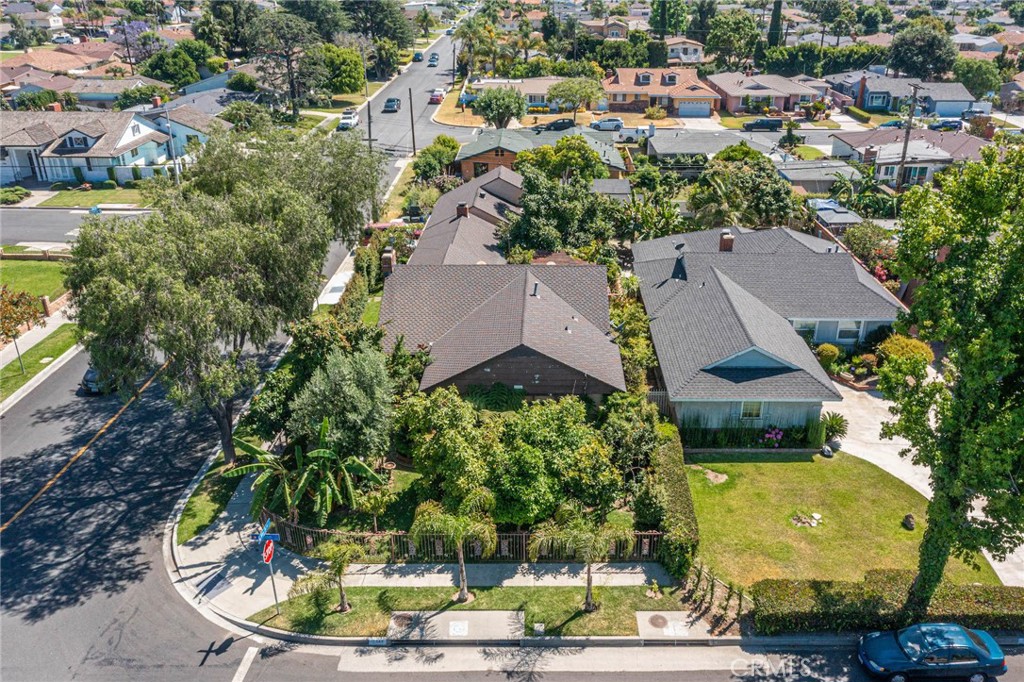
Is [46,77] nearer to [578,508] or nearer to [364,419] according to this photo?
[364,419]

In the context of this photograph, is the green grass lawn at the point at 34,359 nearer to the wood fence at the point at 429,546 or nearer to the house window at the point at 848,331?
the wood fence at the point at 429,546

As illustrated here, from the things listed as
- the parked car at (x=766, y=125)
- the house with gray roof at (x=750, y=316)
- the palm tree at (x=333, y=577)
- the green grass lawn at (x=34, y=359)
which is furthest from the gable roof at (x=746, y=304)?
the parked car at (x=766, y=125)

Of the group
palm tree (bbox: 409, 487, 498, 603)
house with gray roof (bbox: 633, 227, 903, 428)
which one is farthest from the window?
palm tree (bbox: 409, 487, 498, 603)

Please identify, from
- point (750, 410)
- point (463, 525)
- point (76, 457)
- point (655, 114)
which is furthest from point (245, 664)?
point (655, 114)

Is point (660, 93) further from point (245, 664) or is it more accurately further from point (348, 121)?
point (245, 664)

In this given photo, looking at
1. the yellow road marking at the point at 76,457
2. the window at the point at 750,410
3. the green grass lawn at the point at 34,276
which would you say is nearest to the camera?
the yellow road marking at the point at 76,457

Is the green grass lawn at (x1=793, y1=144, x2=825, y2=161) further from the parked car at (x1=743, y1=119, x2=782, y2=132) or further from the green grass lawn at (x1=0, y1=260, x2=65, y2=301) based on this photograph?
the green grass lawn at (x1=0, y1=260, x2=65, y2=301)

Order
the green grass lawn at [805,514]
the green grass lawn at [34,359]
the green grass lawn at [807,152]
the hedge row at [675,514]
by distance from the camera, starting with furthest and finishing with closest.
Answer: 1. the green grass lawn at [807,152]
2. the green grass lawn at [34,359]
3. the green grass lawn at [805,514]
4. the hedge row at [675,514]

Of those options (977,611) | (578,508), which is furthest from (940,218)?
(578,508)
